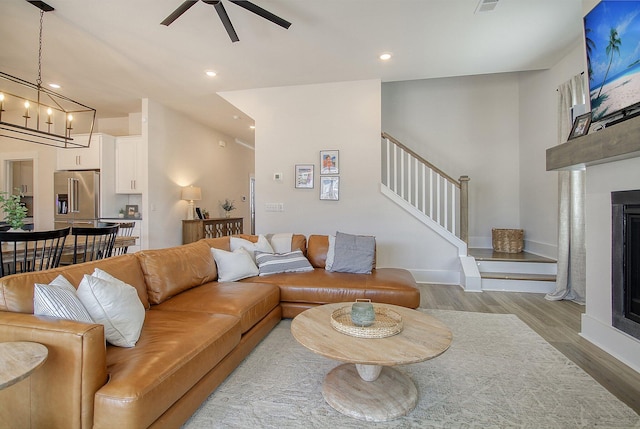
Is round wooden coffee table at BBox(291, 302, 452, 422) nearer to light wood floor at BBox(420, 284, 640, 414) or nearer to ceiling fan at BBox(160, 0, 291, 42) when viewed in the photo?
light wood floor at BBox(420, 284, 640, 414)

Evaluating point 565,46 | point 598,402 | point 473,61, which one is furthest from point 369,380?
point 565,46

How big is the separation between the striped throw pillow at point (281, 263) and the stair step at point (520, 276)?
8.38 ft

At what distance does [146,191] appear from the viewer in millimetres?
5043

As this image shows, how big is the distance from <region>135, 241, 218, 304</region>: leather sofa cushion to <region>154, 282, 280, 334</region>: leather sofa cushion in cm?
7

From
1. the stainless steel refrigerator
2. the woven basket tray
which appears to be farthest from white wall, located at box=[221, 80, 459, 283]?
the stainless steel refrigerator

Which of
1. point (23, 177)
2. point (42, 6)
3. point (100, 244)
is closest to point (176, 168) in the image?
point (100, 244)

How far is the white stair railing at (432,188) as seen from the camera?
171 inches

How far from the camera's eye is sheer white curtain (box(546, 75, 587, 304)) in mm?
3459

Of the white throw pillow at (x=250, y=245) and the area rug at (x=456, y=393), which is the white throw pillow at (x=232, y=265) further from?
the area rug at (x=456, y=393)

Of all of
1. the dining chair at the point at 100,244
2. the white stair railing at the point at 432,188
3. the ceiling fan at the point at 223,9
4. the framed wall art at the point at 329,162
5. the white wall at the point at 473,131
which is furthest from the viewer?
the white wall at the point at 473,131

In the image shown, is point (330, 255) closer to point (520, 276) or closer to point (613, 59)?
point (520, 276)

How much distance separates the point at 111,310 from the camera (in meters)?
1.54

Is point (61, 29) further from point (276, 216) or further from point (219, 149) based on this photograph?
point (219, 149)

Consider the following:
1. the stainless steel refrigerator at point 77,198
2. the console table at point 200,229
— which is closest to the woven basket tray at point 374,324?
the console table at point 200,229
